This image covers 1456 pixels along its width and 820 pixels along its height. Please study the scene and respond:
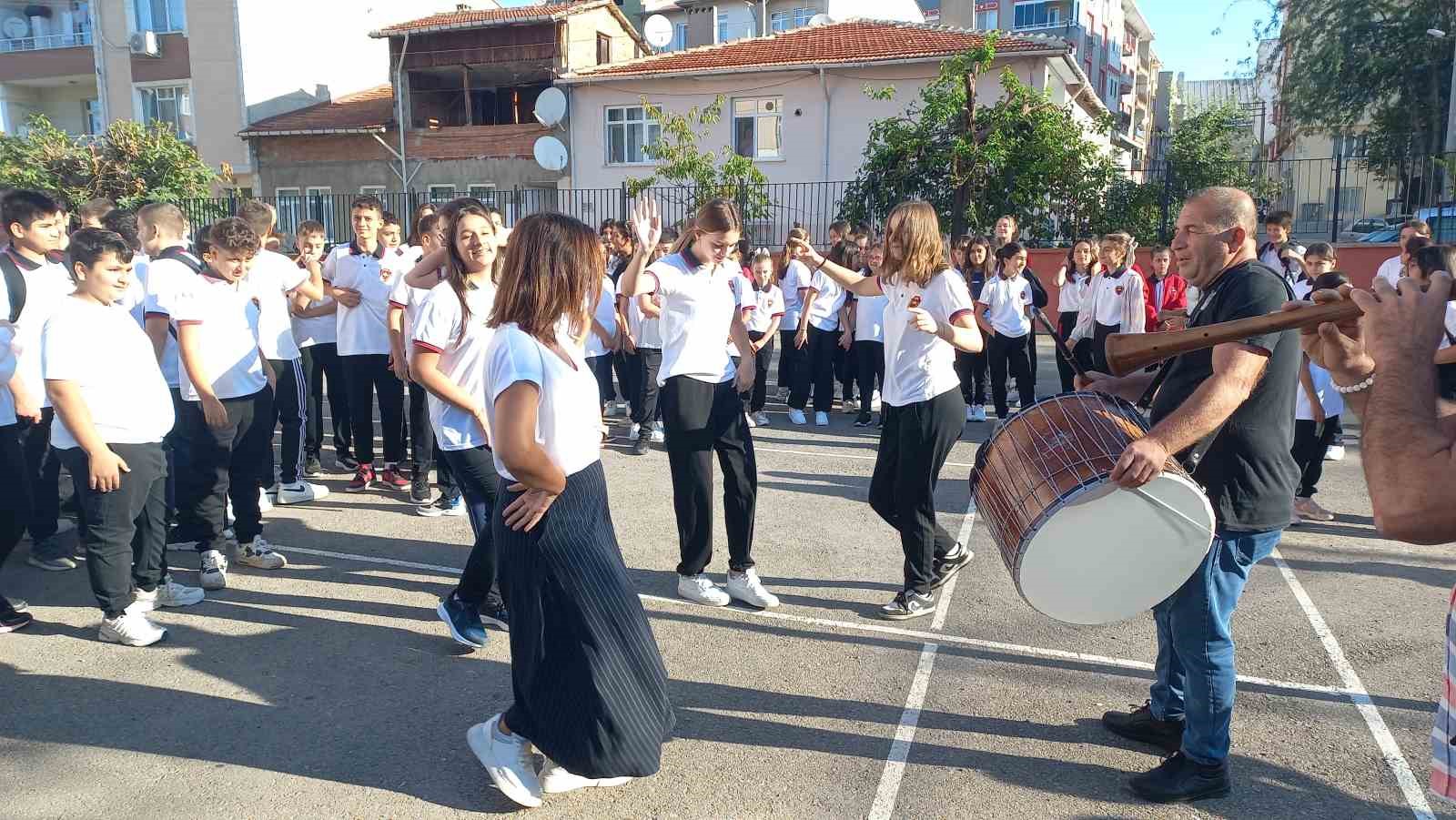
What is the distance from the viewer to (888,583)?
5.53m

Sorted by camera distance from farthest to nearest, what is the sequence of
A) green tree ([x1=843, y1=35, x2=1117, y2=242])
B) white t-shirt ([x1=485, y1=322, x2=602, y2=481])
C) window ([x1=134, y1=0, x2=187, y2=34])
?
1. window ([x1=134, y1=0, x2=187, y2=34])
2. green tree ([x1=843, y1=35, x2=1117, y2=242])
3. white t-shirt ([x1=485, y1=322, x2=602, y2=481])

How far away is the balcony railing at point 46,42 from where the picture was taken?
32531mm

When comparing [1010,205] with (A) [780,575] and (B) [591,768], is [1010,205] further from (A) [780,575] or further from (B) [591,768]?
(B) [591,768]

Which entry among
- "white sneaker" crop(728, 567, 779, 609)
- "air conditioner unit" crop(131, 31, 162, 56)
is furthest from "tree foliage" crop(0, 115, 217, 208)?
"white sneaker" crop(728, 567, 779, 609)

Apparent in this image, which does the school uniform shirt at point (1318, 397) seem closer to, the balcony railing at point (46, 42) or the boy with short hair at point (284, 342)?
the boy with short hair at point (284, 342)

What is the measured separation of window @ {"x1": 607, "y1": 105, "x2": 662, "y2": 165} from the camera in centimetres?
2719

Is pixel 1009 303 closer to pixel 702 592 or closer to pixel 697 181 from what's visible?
pixel 702 592

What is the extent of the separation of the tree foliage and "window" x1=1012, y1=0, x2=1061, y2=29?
36.0 meters

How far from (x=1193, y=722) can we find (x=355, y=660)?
3492 mm

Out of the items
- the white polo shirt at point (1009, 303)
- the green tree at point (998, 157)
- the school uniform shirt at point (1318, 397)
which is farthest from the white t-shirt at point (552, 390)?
the green tree at point (998, 157)

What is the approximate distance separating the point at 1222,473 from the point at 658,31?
28220mm

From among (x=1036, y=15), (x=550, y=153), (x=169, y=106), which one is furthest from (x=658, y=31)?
(x=1036, y=15)

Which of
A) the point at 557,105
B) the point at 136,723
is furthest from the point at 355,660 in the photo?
the point at 557,105

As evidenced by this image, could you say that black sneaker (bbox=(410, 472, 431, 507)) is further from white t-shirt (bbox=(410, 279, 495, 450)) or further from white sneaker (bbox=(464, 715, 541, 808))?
white sneaker (bbox=(464, 715, 541, 808))
